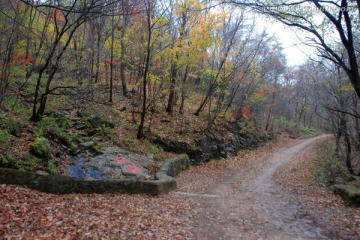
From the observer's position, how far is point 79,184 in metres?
6.66

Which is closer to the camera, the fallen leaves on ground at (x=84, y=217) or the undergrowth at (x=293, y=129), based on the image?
the fallen leaves on ground at (x=84, y=217)

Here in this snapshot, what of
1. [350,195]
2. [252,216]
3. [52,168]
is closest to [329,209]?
[350,195]

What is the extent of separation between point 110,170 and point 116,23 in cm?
902

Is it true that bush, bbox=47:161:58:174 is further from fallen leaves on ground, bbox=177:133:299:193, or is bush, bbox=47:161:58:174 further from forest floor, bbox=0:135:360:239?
fallen leaves on ground, bbox=177:133:299:193

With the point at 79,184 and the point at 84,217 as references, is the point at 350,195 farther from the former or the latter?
the point at 79,184

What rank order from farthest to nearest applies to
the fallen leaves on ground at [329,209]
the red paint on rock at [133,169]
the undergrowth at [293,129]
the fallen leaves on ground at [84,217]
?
the undergrowth at [293,129]
the red paint on rock at [133,169]
the fallen leaves on ground at [329,209]
the fallen leaves on ground at [84,217]

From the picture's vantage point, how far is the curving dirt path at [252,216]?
16.6 ft

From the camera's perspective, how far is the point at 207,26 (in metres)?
13.1

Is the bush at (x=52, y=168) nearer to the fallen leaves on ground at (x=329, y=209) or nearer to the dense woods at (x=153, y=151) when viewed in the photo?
the dense woods at (x=153, y=151)

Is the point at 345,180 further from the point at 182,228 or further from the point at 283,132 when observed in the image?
the point at 283,132

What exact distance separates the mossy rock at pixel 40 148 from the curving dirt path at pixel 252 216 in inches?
180

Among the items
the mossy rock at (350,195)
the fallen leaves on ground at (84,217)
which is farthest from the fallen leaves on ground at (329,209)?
the fallen leaves on ground at (84,217)

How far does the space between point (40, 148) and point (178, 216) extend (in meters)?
4.76

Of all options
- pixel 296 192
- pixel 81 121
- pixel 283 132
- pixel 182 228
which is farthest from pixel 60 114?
pixel 283 132
